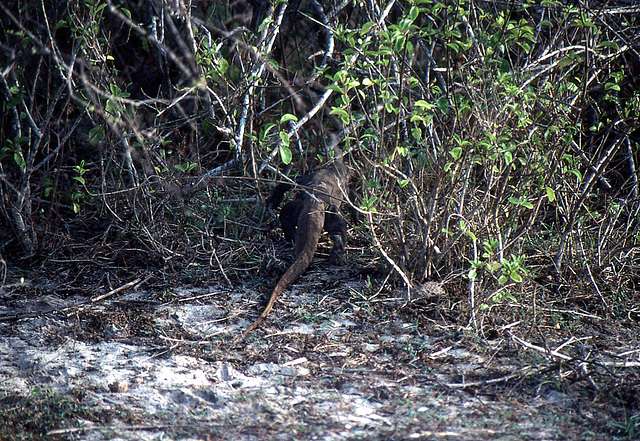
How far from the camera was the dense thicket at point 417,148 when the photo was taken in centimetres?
389

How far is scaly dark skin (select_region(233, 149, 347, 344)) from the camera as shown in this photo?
4648 millimetres

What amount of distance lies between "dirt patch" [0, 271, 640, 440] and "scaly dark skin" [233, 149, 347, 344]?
24 centimetres

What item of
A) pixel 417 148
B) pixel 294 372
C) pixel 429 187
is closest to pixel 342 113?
pixel 417 148

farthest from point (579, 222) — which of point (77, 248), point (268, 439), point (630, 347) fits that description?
point (77, 248)

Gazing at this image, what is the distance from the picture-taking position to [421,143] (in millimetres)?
4184

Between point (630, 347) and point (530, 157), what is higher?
point (530, 157)

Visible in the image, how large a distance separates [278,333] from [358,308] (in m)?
0.62

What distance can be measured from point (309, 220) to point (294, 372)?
1731 mm

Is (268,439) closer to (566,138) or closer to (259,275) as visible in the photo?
(259,275)

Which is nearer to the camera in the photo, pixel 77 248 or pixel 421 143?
pixel 421 143

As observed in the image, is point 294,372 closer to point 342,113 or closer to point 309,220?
point 342,113

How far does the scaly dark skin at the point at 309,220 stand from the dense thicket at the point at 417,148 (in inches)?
11.0

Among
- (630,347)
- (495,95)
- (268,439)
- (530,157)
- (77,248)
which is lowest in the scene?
(630,347)

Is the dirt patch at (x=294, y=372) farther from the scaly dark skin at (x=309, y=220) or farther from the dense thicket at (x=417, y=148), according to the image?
the dense thicket at (x=417, y=148)
